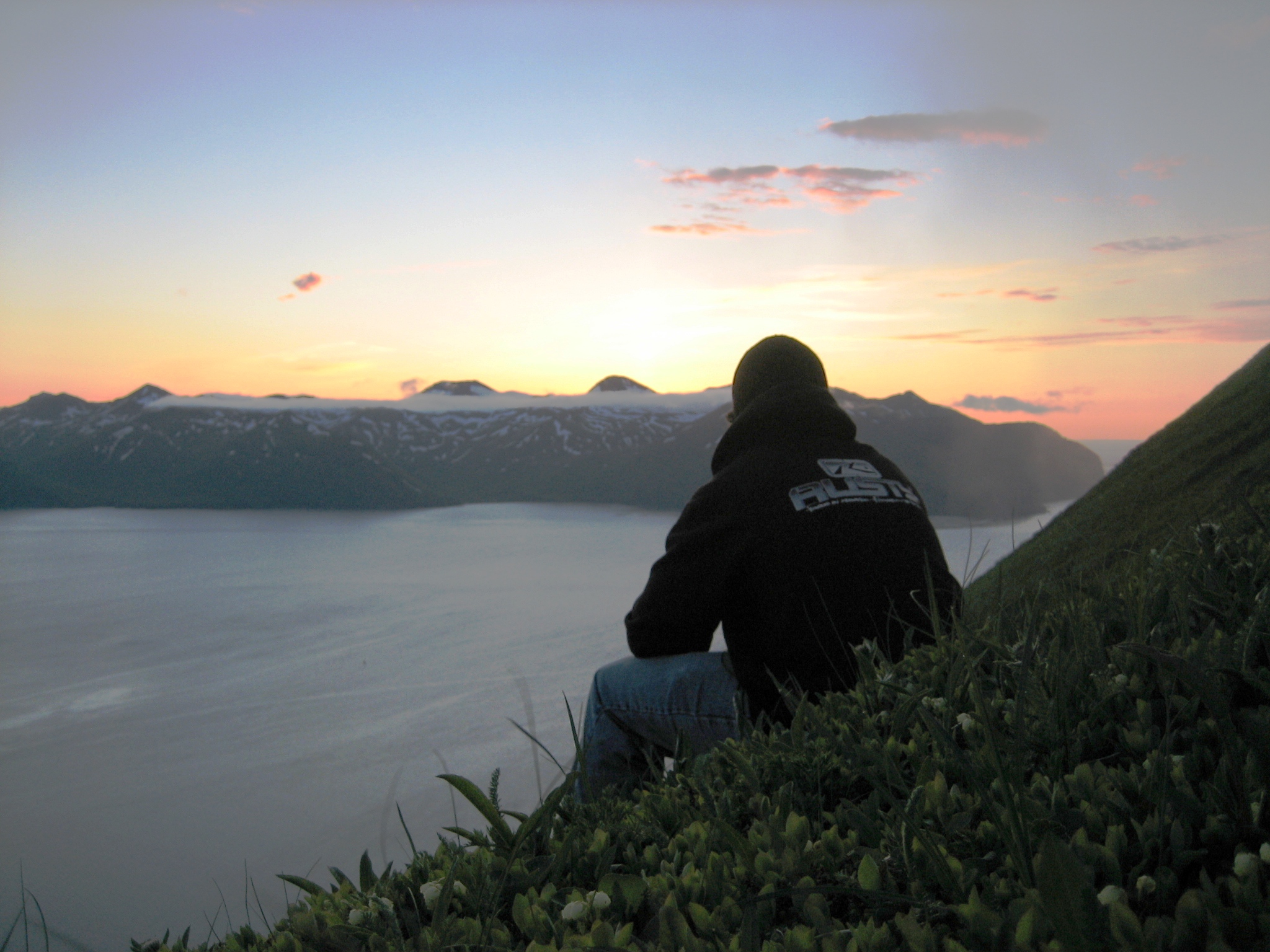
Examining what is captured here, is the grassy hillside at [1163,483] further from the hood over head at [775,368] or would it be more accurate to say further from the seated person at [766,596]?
the seated person at [766,596]

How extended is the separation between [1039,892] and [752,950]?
325 mm

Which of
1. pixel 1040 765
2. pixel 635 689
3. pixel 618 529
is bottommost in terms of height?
pixel 618 529

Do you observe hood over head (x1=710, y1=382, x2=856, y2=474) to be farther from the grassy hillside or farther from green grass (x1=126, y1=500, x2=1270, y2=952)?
the grassy hillside

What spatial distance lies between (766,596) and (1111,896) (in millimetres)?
1717

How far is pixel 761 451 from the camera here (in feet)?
9.27

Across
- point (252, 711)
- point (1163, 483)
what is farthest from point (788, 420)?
point (252, 711)

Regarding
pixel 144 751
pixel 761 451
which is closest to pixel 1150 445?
pixel 761 451

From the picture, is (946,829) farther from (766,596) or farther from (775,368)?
(775,368)

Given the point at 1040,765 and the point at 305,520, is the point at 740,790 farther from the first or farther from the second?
the point at 305,520

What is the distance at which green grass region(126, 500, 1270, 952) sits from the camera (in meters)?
0.85

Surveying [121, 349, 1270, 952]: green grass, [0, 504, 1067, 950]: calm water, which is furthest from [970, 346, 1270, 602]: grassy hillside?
[121, 349, 1270, 952]: green grass

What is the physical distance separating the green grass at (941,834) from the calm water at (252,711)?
1.01 feet

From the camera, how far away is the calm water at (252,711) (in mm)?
9023

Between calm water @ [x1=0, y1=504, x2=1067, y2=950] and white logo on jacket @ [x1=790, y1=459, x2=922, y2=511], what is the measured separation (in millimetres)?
296
